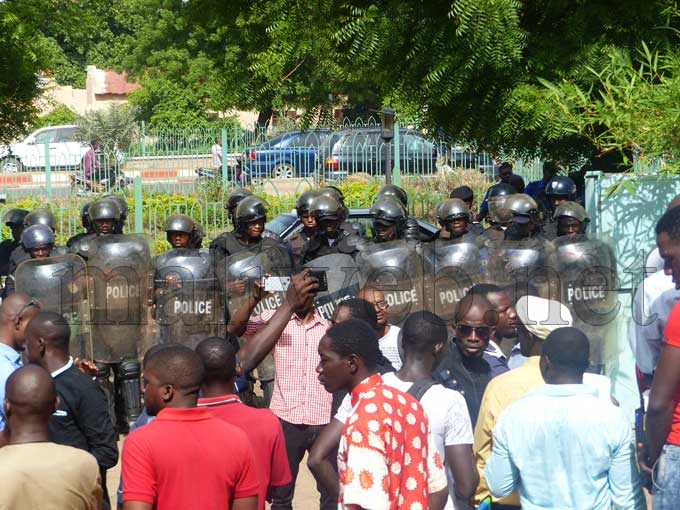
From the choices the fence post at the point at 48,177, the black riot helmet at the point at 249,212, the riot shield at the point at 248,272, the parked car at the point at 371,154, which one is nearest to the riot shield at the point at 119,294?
the riot shield at the point at 248,272

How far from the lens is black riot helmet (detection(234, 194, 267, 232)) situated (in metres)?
8.05

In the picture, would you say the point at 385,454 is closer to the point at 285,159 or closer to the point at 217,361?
the point at 217,361

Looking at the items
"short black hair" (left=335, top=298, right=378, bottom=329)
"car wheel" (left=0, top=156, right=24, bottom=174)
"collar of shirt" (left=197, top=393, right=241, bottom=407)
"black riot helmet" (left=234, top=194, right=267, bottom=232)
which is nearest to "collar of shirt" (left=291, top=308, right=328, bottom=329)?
"short black hair" (left=335, top=298, right=378, bottom=329)

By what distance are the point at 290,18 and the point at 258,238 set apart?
1.71 meters

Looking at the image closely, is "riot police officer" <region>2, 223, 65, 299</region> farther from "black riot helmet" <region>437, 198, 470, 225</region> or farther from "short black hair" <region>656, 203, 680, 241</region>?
"short black hair" <region>656, 203, 680, 241</region>

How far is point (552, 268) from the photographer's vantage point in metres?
7.12

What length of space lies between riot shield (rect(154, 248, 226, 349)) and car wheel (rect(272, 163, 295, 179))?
606 centimetres

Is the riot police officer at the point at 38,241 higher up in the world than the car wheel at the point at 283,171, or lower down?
lower down

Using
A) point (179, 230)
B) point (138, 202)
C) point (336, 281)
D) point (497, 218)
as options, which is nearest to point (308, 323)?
point (336, 281)

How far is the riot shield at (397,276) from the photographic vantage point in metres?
6.81

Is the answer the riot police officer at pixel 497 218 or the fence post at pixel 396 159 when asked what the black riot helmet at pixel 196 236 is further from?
the fence post at pixel 396 159

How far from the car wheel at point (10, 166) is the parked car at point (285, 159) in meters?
3.18

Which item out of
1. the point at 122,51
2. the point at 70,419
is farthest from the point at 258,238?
the point at 122,51

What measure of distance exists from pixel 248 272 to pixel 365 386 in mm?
3695
